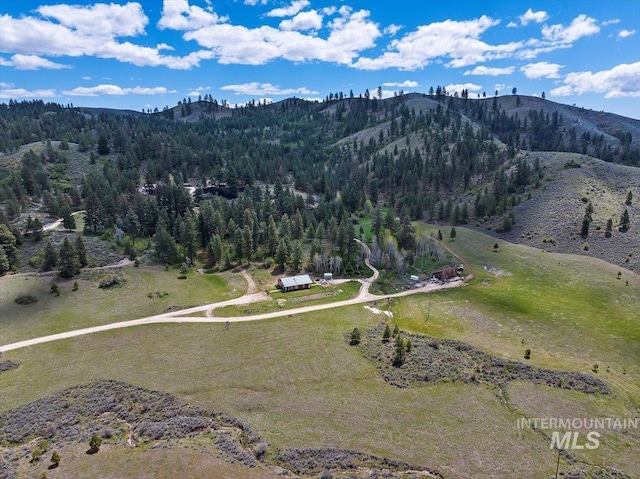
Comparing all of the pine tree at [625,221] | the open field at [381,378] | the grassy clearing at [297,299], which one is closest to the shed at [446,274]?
the open field at [381,378]

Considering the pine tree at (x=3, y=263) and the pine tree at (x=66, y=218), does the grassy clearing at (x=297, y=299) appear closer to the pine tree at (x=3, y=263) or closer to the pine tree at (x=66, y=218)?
the pine tree at (x=3, y=263)

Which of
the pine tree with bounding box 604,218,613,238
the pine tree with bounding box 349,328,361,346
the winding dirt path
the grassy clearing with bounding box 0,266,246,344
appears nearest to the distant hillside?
the pine tree with bounding box 604,218,613,238

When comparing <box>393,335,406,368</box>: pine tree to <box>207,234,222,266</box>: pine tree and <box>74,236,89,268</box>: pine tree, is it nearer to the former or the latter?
<box>207,234,222,266</box>: pine tree

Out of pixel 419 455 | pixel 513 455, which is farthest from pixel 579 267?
pixel 419 455

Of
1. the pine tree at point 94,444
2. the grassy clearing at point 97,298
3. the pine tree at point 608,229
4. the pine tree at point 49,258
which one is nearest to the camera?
the pine tree at point 94,444

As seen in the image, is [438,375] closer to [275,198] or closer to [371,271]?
[371,271]
